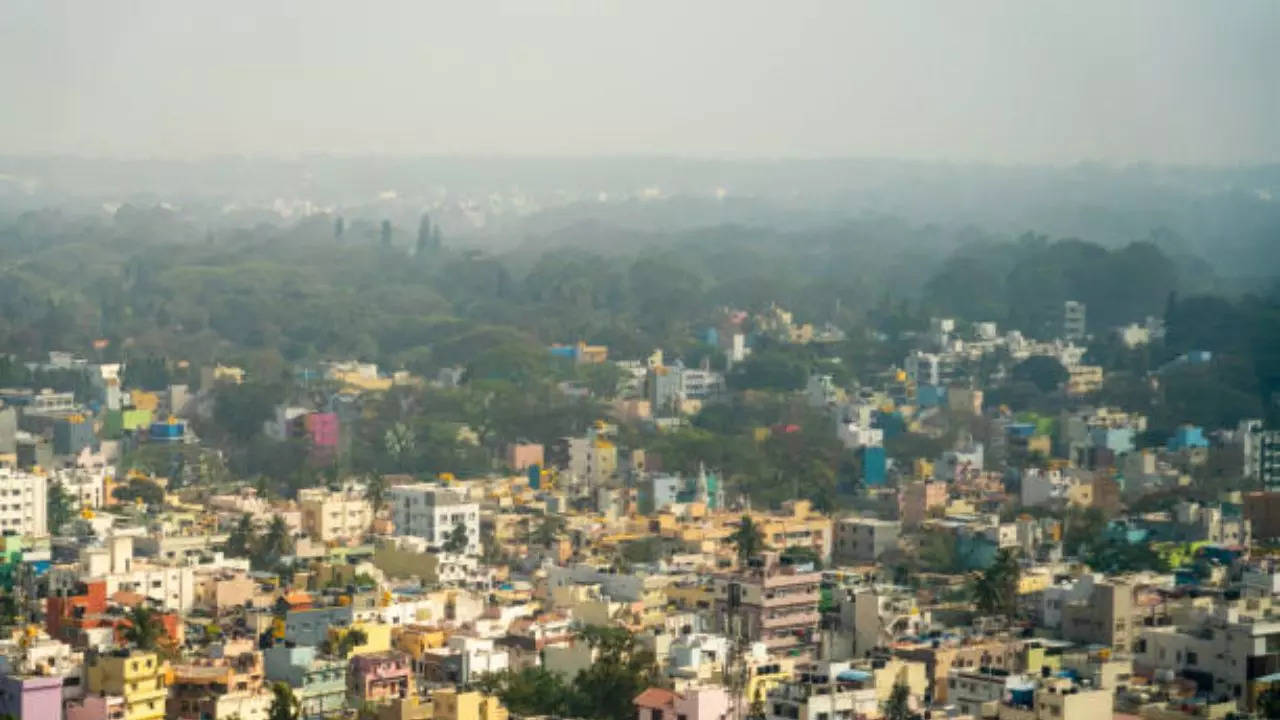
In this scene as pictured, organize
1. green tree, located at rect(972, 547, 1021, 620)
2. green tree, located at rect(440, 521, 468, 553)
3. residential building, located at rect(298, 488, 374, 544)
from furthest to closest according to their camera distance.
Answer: residential building, located at rect(298, 488, 374, 544) → green tree, located at rect(440, 521, 468, 553) → green tree, located at rect(972, 547, 1021, 620)

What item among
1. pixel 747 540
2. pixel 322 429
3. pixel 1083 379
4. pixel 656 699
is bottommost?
pixel 322 429

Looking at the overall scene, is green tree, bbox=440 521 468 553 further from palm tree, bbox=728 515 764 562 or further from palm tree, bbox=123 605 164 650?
palm tree, bbox=123 605 164 650

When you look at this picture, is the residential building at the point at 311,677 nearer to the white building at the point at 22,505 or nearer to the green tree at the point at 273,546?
the green tree at the point at 273,546

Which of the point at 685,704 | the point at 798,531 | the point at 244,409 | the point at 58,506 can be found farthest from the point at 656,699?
the point at 244,409

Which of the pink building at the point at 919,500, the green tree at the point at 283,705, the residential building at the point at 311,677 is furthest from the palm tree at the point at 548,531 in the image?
the green tree at the point at 283,705

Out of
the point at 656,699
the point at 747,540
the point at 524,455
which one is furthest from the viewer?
the point at 524,455

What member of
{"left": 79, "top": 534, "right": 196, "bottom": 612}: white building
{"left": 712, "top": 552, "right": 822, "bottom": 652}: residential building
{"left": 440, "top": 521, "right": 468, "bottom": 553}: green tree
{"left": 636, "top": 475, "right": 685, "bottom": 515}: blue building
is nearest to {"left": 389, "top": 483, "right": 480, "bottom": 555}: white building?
{"left": 440, "top": 521, "right": 468, "bottom": 553}: green tree

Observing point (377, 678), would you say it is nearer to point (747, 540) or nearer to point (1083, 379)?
point (747, 540)
